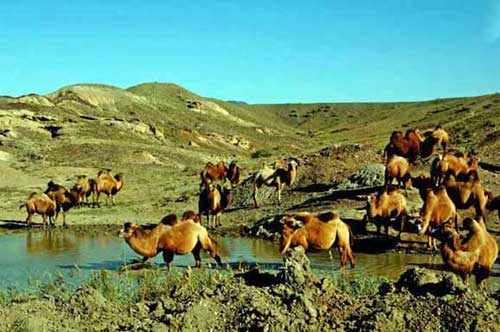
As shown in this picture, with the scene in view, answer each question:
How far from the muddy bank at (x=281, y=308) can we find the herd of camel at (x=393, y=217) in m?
2.52

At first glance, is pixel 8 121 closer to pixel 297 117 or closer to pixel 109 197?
pixel 109 197

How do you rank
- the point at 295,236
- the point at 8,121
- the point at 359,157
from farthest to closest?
the point at 8,121 < the point at 359,157 < the point at 295,236

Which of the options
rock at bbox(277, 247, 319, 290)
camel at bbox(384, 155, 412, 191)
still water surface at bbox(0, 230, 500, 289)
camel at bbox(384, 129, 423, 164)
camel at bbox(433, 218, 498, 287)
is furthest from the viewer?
camel at bbox(384, 129, 423, 164)

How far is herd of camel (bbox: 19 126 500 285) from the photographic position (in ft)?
39.4

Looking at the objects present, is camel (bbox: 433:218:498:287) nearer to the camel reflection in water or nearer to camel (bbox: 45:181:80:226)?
the camel reflection in water

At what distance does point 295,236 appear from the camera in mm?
14359

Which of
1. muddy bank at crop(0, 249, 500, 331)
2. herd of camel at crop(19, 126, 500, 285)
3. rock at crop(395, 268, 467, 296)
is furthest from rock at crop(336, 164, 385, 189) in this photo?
rock at crop(395, 268, 467, 296)

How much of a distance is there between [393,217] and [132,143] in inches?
1546

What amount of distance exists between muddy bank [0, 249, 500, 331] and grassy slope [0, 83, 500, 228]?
17713 mm

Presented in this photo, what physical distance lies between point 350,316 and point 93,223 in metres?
19.1

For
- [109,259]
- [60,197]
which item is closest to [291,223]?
[109,259]

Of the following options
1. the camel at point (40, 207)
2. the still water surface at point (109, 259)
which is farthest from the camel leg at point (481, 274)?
the camel at point (40, 207)

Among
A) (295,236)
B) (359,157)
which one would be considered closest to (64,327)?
(295,236)

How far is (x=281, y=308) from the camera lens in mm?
8758
